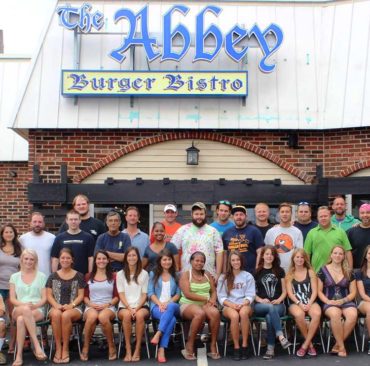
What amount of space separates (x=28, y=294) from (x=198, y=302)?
6.67ft

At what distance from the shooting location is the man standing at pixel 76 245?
8.05m

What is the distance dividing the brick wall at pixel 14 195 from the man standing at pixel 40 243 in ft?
17.6

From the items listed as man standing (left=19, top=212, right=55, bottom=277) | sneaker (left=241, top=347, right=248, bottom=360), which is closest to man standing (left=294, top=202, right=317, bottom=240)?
sneaker (left=241, top=347, right=248, bottom=360)

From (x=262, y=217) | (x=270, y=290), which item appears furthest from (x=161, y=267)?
(x=262, y=217)

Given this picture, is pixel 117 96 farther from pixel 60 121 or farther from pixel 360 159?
pixel 360 159

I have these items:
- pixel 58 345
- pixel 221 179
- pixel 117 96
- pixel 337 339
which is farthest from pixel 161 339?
pixel 117 96

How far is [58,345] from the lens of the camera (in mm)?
7422

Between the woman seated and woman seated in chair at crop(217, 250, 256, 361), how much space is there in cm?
12

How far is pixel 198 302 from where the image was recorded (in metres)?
7.72

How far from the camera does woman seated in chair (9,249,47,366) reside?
7.33 meters

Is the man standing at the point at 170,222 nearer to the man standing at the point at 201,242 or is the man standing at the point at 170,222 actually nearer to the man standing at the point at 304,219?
the man standing at the point at 201,242

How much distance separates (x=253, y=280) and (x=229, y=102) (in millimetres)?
4342

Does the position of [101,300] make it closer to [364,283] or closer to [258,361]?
[258,361]

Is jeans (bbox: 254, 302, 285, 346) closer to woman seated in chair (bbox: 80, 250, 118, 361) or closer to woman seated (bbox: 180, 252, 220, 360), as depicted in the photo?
woman seated (bbox: 180, 252, 220, 360)
